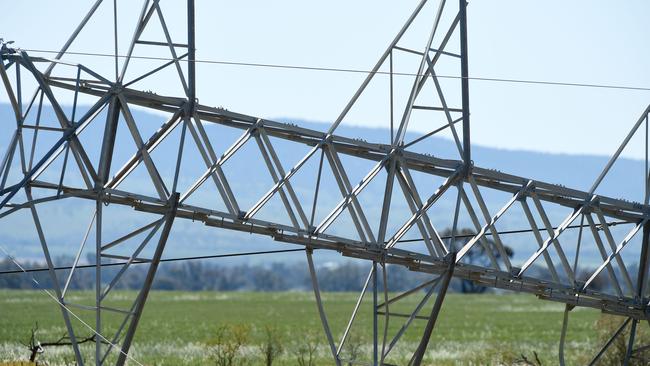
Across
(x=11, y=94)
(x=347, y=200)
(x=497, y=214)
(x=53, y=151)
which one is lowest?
(x=53, y=151)

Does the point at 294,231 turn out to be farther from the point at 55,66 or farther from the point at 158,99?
the point at 55,66

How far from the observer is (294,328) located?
71812 millimetres

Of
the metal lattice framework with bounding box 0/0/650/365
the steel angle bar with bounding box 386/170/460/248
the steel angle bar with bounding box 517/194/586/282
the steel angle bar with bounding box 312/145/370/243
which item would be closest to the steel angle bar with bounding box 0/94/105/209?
the metal lattice framework with bounding box 0/0/650/365

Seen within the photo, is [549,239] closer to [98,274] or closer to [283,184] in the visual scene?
[283,184]

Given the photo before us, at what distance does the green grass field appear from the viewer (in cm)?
4303

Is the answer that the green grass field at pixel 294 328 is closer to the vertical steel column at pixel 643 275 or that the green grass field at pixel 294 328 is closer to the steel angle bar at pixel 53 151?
the vertical steel column at pixel 643 275

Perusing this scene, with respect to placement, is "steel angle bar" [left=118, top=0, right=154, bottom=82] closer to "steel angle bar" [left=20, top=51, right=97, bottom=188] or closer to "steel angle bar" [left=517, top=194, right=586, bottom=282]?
"steel angle bar" [left=20, top=51, right=97, bottom=188]

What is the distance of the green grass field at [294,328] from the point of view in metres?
43.0

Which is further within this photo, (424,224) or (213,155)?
(424,224)

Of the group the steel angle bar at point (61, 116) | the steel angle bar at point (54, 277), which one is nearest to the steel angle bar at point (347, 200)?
the steel angle bar at point (61, 116)

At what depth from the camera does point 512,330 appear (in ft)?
250

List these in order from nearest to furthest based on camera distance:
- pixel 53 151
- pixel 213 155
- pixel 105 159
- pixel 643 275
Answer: pixel 53 151 < pixel 105 159 < pixel 213 155 < pixel 643 275

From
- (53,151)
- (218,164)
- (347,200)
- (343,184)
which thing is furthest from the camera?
(343,184)

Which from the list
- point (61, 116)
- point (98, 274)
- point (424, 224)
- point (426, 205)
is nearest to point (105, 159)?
point (61, 116)
